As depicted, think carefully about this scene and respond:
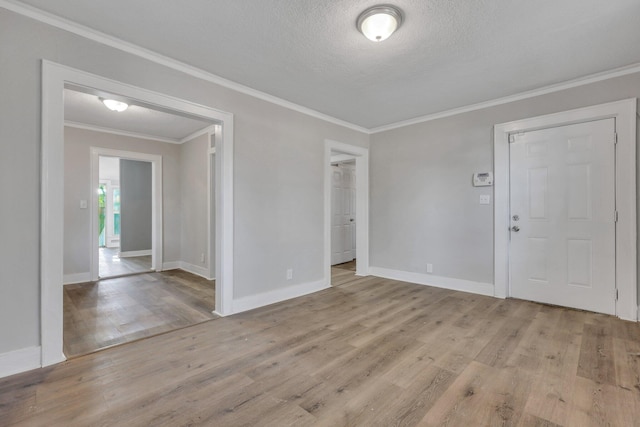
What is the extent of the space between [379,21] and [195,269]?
493cm

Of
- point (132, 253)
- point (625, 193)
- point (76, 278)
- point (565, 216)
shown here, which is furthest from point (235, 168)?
point (132, 253)

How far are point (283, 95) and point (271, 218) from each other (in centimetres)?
154

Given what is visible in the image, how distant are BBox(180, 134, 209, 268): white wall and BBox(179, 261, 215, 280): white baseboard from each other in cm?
5

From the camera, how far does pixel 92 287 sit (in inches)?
170

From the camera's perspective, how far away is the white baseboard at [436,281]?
385cm

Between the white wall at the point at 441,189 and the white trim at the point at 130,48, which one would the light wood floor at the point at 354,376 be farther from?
the white trim at the point at 130,48

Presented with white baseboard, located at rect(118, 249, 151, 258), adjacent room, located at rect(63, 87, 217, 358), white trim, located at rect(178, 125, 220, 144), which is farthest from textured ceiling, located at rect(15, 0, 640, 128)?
white baseboard, located at rect(118, 249, 151, 258)

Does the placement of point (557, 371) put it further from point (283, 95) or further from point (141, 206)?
point (141, 206)

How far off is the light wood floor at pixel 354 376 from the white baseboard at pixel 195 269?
2.21 meters

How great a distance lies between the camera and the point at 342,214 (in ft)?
21.5

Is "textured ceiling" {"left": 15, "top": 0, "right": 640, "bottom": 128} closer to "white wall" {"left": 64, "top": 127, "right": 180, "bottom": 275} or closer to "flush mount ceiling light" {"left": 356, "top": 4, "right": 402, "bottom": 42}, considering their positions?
"flush mount ceiling light" {"left": 356, "top": 4, "right": 402, "bottom": 42}

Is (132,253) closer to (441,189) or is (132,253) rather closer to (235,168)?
(235,168)

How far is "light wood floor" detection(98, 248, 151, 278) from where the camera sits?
210 inches

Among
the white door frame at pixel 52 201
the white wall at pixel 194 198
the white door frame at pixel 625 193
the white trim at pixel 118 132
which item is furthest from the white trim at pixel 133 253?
the white door frame at pixel 625 193
